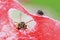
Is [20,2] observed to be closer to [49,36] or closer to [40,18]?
[40,18]

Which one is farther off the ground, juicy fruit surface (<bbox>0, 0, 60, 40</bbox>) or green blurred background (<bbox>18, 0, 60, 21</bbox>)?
green blurred background (<bbox>18, 0, 60, 21</bbox>)

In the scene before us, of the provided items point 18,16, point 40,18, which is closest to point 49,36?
point 40,18

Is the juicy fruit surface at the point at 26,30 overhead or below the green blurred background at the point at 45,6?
below

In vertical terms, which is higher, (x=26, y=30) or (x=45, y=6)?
(x=45, y=6)
